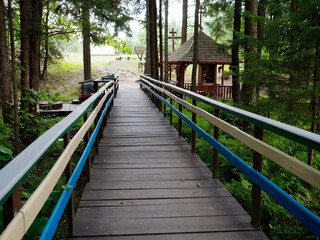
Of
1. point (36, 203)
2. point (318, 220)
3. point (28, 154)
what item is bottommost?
point (318, 220)

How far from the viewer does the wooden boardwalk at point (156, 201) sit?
281 centimetres

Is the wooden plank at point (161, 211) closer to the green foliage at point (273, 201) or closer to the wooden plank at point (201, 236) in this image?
the wooden plank at point (201, 236)

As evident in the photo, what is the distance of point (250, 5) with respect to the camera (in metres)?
11.7

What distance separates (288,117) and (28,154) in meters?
6.10

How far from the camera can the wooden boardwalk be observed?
2814 millimetres

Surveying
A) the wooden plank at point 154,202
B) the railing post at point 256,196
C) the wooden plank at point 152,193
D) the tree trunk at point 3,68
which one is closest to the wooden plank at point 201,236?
the railing post at point 256,196

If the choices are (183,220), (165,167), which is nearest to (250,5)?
(165,167)

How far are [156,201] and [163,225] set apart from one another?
1.83 feet

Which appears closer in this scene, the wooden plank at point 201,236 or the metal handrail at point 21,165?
the metal handrail at point 21,165

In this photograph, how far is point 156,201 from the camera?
3.47 metres

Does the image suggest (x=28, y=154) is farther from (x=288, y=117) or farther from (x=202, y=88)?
→ (x=202, y=88)

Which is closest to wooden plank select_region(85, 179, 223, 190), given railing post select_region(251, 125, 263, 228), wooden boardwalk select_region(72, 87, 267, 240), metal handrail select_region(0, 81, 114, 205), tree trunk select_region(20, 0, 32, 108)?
wooden boardwalk select_region(72, 87, 267, 240)

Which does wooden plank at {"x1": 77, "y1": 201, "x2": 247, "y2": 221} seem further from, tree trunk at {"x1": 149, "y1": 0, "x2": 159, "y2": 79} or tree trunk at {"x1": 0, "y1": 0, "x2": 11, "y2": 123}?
tree trunk at {"x1": 149, "y1": 0, "x2": 159, "y2": 79}

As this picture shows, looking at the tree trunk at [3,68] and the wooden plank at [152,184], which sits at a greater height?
the tree trunk at [3,68]
